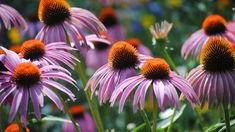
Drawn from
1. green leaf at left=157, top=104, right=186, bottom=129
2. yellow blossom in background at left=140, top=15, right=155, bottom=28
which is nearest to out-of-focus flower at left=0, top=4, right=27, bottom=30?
green leaf at left=157, top=104, right=186, bottom=129

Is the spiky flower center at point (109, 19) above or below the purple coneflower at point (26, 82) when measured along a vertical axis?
below

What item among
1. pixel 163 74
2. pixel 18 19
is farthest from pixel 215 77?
pixel 18 19

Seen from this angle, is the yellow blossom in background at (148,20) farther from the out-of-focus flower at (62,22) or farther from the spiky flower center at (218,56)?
the spiky flower center at (218,56)

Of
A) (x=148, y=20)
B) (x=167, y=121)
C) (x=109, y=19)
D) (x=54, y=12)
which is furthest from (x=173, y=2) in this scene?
(x=54, y=12)

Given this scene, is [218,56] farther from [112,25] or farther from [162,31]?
[112,25]

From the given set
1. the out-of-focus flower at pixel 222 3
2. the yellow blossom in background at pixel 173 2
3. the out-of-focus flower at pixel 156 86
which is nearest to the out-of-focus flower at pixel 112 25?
the out-of-focus flower at pixel 222 3

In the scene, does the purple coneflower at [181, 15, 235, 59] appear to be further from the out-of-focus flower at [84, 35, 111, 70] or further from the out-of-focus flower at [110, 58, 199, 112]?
the out-of-focus flower at [84, 35, 111, 70]
